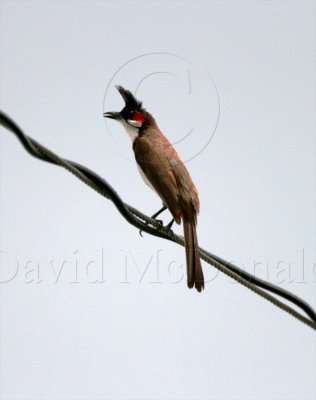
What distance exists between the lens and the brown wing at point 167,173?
6543 mm

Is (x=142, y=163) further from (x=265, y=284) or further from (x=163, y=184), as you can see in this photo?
(x=265, y=284)

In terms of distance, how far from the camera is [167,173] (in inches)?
269

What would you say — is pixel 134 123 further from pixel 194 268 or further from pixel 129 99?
pixel 194 268

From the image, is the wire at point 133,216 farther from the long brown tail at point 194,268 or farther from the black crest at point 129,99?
the black crest at point 129,99

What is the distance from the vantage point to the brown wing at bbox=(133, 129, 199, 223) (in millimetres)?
6543

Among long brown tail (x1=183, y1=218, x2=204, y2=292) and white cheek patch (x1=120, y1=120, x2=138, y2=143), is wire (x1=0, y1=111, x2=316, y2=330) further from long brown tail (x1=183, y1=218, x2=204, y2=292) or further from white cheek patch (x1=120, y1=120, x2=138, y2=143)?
white cheek patch (x1=120, y1=120, x2=138, y2=143)

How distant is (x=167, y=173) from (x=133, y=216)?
7.71 ft

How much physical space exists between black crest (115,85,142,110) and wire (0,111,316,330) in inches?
118

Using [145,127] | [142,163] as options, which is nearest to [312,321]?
[142,163]

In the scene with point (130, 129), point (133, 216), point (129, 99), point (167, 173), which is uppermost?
point (129, 99)

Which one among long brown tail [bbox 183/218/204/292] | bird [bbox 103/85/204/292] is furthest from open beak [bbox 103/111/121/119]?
long brown tail [bbox 183/218/204/292]

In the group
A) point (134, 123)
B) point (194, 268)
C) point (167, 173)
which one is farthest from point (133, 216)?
point (134, 123)

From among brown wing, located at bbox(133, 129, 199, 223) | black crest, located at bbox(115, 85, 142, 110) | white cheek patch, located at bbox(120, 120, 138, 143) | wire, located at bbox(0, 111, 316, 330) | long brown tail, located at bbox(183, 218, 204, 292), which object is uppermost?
black crest, located at bbox(115, 85, 142, 110)

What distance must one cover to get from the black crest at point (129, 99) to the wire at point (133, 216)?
300 cm
